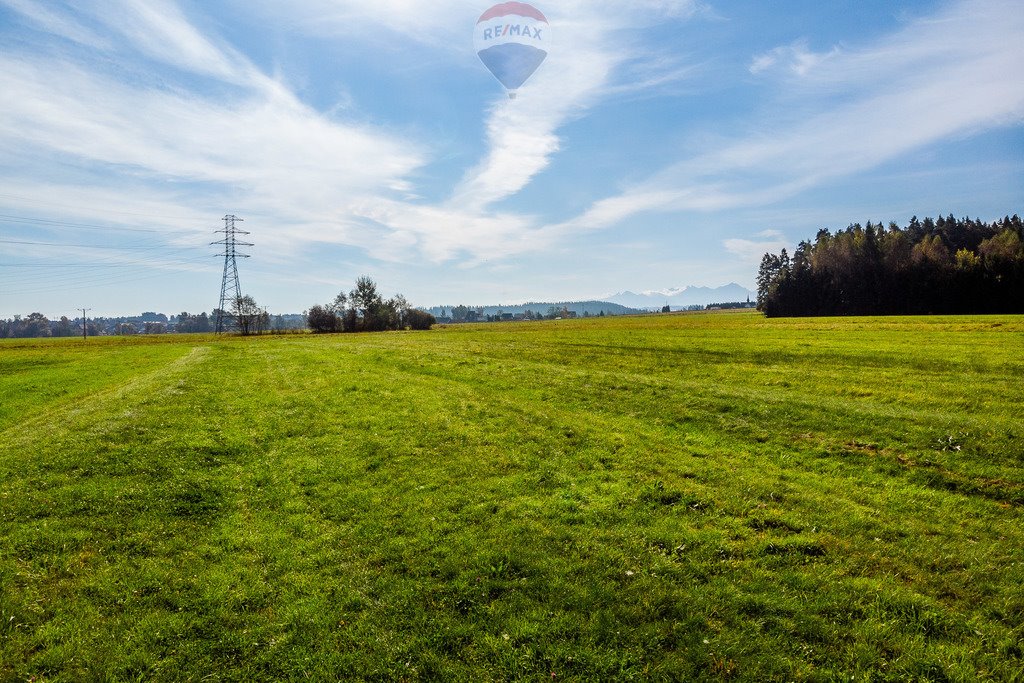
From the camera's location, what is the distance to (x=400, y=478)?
55.1 ft

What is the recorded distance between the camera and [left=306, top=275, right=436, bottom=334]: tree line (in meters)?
173

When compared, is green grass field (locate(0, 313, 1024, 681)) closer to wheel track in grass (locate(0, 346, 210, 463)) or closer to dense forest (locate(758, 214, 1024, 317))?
Answer: wheel track in grass (locate(0, 346, 210, 463))

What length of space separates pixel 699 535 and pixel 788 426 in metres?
12.4

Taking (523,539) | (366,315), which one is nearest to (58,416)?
(523,539)

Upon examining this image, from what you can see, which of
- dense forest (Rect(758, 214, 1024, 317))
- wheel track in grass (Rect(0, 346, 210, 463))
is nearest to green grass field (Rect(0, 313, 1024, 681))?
wheel track in grass (Rect(0, 346, 210, 463))

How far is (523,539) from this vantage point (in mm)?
12227

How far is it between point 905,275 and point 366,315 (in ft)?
538

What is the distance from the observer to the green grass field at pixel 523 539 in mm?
8289

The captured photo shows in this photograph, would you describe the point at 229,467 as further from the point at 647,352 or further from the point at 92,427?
the point at 647,352

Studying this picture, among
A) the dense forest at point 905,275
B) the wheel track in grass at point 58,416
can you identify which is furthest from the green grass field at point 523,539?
the dense forest at point 905,275

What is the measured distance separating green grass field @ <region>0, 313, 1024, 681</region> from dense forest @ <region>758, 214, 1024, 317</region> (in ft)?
391

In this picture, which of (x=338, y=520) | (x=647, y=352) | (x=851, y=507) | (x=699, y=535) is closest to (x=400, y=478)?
(x=338, y=520)

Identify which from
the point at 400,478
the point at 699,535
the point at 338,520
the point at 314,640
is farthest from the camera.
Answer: the point at 400,478

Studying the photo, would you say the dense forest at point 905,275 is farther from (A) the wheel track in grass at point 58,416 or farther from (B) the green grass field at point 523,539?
(A) the wheel track in grass at point 58,416
